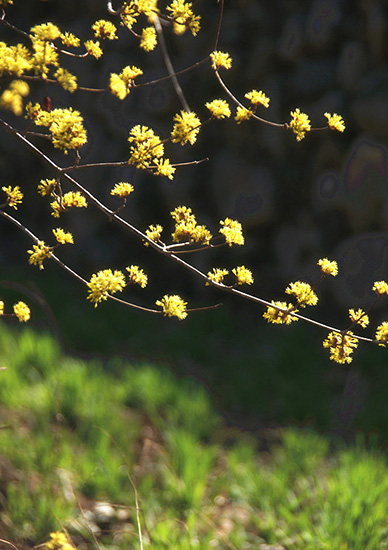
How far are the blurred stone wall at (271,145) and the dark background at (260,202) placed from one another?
11 mm

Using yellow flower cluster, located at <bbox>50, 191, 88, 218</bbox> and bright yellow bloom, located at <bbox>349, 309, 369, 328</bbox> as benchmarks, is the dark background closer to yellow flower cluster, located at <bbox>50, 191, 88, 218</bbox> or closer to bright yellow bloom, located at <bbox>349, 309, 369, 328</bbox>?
bright yellow bloom, located at <bbox>349, 309, 369, 328</bbox>

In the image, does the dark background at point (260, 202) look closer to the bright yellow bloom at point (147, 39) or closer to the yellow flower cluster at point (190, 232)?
the yellow flower cluster at point (190, 232)

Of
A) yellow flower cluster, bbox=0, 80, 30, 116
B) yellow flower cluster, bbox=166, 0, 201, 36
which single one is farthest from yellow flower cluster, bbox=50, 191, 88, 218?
yellow flower cluster, bbox=166, 0, 201, 36

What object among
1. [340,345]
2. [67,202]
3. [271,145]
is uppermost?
[271,145]

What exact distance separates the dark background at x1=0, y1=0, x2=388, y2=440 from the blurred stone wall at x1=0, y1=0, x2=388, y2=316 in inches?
0.4

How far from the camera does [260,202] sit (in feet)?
14.8

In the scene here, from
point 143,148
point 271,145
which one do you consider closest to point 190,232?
point 143,148

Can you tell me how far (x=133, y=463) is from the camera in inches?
107

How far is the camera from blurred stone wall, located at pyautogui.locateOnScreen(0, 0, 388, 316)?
394 cm

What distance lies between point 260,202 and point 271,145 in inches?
17.4

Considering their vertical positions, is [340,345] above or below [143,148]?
below

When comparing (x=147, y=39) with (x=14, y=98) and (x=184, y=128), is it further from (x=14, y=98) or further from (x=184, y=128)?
(x=14, y=98)

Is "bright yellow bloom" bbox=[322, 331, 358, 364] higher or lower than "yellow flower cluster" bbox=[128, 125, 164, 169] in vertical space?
lower

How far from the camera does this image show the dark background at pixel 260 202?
148 inches
